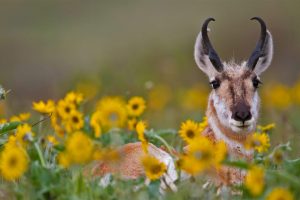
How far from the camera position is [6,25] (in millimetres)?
30078

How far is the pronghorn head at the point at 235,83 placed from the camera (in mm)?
9352

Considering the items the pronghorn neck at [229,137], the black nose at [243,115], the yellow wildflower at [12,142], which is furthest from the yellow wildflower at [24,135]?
the pronghorn neck at [229,137]

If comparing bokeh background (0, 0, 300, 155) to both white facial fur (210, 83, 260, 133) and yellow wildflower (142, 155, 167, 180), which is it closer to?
white facial fur (210, 83, 260, 133)

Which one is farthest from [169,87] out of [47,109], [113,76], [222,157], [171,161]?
[222,157]

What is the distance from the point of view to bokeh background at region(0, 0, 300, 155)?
16.3 meters

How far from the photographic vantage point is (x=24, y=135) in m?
7.50

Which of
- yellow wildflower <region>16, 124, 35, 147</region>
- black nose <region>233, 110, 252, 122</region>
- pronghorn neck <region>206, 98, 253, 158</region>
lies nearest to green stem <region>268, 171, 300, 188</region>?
yellow wildflower <region>16, 124, 35, 147</region>

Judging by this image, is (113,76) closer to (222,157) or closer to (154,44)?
(154,44)

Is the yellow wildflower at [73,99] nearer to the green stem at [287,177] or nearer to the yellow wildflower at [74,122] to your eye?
the yellow wildflower at [74,122]

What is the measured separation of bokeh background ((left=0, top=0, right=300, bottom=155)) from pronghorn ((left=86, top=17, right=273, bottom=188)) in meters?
2.83

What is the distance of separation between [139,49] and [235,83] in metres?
16.0

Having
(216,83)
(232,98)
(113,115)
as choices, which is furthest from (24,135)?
(216,83)

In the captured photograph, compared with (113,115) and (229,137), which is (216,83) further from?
(113,115)

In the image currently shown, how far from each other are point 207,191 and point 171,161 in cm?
76
